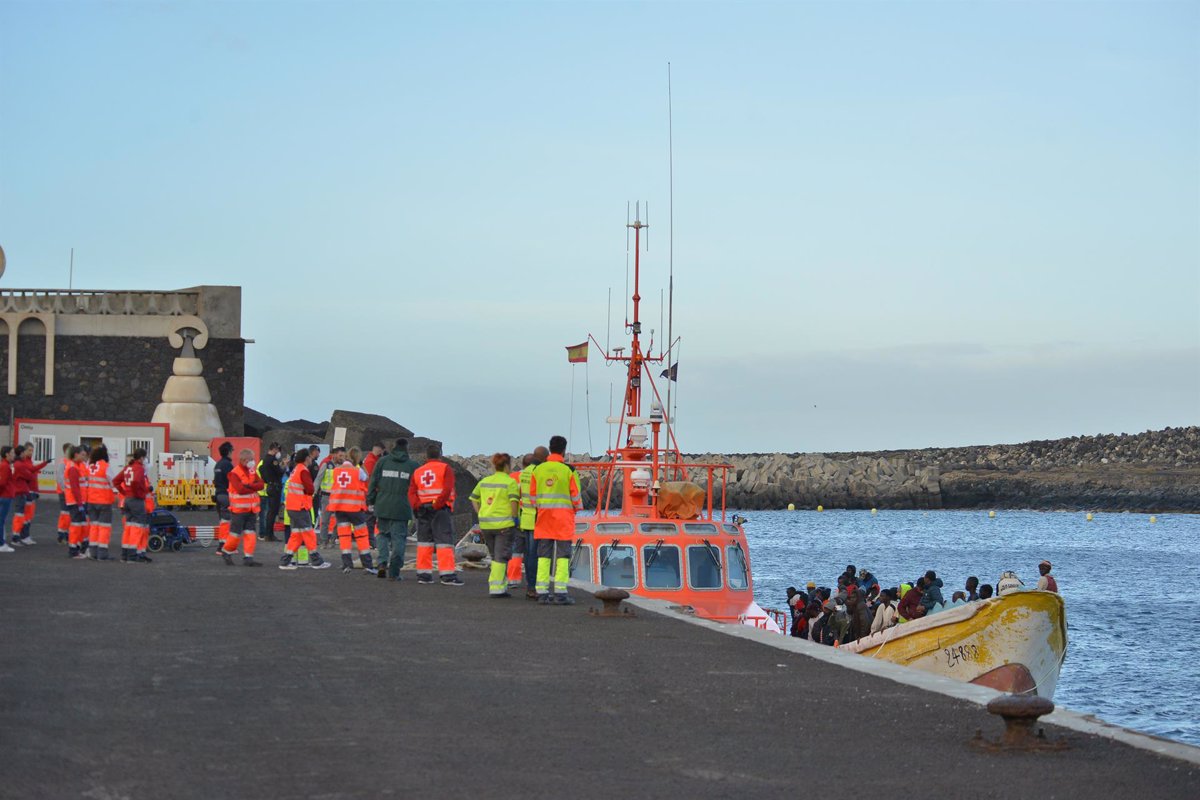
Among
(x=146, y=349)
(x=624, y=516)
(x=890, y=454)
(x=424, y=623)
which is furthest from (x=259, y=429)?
(x=890, y=454)

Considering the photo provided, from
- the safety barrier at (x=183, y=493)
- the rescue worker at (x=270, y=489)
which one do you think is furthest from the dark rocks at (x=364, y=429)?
the rescue worker at (x=270, y=489)

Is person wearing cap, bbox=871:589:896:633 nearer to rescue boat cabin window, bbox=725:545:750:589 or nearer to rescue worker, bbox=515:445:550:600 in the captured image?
rescue boat cabin window, bbox=725:545:750:589

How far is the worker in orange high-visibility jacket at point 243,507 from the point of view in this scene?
67.3 ft

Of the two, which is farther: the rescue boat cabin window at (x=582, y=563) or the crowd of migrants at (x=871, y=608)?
the crowd of migrants at (x=871, y=608)

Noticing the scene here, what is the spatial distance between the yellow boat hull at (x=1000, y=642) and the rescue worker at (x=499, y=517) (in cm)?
459

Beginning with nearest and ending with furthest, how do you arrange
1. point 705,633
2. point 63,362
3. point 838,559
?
point 705,633 < point 63,362 < point 838,559

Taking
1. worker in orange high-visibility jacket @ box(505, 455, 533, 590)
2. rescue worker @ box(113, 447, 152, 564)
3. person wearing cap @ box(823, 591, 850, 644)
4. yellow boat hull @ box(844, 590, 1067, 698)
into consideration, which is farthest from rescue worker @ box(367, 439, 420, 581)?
person wearing cap @ box(823, 591, 850, 644)

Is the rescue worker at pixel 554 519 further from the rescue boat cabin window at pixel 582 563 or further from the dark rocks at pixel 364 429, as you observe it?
the dark rocks at pixel 364 429

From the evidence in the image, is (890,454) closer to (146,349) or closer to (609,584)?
(146,349)

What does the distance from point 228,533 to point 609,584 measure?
5806 millimetres

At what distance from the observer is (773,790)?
7.33 m

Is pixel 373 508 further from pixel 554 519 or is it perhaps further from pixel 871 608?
pixel 871 608

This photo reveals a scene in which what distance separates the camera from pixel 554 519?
16.0 m

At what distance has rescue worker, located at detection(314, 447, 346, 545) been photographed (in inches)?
882
